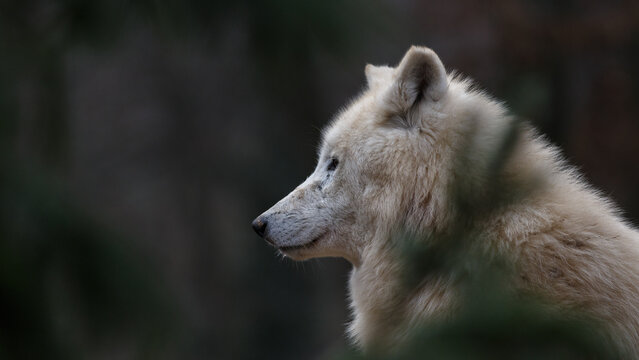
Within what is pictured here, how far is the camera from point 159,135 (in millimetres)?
14656

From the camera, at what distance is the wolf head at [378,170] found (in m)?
3.50

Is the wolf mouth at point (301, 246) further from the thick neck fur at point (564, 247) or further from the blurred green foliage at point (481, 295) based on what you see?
the blurred green foliage at point (481, 295)

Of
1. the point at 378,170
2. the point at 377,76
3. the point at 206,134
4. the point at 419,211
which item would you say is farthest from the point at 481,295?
the point at 206,134

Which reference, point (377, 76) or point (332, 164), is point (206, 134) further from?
point (332, 164)

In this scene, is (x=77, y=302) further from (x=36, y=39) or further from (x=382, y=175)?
(x=382, y=175)

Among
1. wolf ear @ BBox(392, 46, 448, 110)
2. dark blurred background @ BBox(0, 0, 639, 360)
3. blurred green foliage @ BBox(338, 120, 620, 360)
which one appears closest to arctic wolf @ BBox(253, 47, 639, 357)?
wolf ear @ BBox(392, 46, 448, 110)

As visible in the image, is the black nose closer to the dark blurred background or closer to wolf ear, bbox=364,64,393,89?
the dark blurred background

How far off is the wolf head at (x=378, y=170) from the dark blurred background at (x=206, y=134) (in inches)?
10.4

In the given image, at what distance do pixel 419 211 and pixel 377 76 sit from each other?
116 cm

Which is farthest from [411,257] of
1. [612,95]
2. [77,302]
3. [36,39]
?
[612,95]

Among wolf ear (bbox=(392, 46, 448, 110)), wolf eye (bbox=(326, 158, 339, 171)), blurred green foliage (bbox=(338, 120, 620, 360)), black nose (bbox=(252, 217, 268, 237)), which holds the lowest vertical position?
black nose (bbox=(252, 217, 268, 237))

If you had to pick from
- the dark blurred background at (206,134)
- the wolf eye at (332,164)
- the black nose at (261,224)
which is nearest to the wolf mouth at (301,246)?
the black nose at (261,224)

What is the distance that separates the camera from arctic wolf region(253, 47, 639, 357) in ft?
9.58

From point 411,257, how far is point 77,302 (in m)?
0.77
